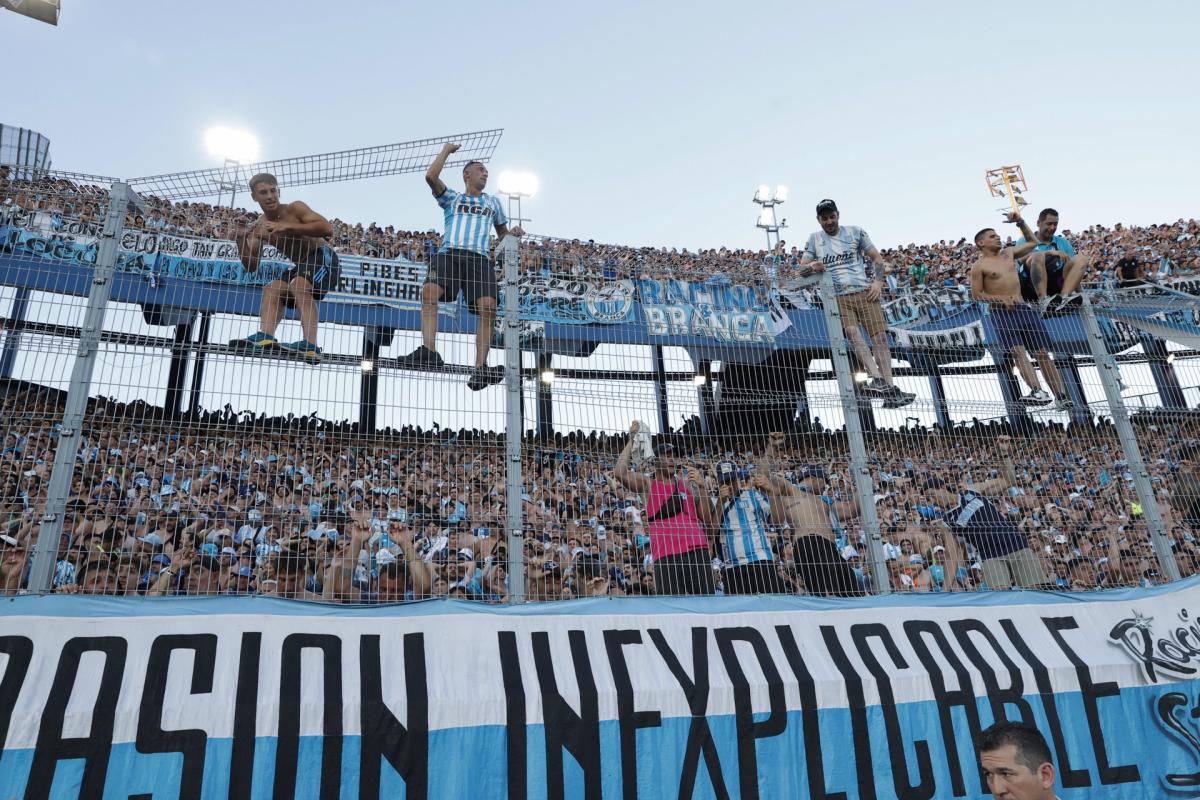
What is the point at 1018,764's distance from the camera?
335cm

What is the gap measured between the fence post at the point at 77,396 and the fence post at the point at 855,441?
5317 millimetres

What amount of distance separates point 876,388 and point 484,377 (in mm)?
3480

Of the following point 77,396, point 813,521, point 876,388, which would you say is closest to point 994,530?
point 876,388

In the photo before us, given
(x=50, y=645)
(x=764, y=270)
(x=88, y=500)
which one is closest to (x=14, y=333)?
(x=88, y=500)

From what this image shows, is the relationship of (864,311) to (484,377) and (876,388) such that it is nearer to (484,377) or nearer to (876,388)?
(876,388)

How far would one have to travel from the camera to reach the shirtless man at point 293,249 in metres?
5.96

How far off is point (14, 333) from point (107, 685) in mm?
2358

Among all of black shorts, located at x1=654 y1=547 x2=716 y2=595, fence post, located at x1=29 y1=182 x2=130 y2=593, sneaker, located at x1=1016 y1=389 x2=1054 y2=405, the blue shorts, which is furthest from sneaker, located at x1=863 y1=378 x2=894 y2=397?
fence post, located at x1=29 y1=182 x2=130 y2=593

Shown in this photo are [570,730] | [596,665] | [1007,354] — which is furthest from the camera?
[1007,354]

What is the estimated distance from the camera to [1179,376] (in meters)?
7.10

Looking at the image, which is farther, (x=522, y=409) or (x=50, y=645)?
(x=522, y=409)

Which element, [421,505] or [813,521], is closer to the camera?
[421,505]

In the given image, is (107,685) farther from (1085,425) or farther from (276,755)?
(1085,425)

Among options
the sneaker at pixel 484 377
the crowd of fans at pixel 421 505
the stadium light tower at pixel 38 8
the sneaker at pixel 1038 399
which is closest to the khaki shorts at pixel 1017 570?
the crowd of fans at pixel 421 505
